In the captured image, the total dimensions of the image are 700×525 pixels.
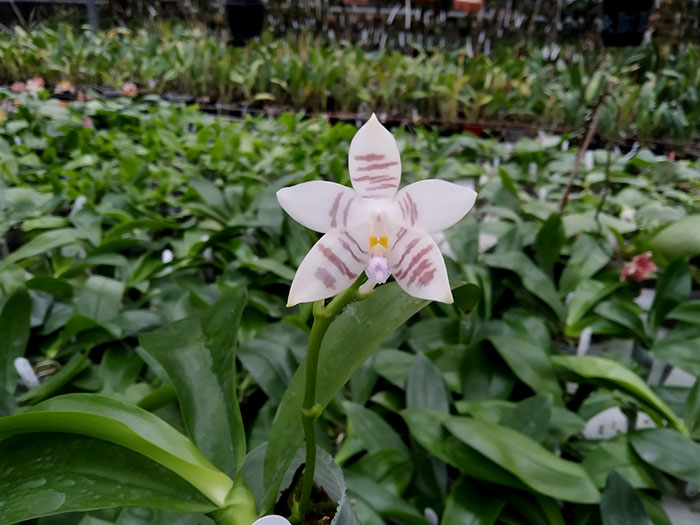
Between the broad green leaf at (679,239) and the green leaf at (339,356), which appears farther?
the broad green leaf at (679,239)

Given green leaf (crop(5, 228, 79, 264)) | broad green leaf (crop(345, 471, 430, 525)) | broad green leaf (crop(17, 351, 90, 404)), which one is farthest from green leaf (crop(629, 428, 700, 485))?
green leaf (crop(5, 228, 79, 264))

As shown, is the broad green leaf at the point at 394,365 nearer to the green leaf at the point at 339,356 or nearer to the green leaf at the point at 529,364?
the green leaf at the point at 529,364

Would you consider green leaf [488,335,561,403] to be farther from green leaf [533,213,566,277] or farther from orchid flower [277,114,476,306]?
orchid flower [277,114,476,306]

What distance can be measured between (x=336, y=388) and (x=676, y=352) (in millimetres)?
717

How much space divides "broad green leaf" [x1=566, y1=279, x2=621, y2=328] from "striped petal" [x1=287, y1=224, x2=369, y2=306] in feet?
2.81

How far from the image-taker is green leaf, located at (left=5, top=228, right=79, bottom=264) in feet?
3.61

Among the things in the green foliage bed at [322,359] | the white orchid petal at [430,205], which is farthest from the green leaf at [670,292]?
the white orchid petal at [430,205]

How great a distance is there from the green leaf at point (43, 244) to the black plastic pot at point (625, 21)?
149 centimetres

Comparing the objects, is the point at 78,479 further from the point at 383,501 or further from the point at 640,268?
the point at 640,268

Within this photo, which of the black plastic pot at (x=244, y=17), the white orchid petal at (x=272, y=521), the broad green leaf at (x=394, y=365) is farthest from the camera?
the black plastic pot at (x=244, y=17)

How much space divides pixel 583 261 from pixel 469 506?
2.40 feet

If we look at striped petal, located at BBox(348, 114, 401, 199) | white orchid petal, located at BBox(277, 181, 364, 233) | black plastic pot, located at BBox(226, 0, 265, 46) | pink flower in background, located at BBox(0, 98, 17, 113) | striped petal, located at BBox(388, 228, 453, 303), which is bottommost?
pink flower in background, located at BBox(0, 98, 17, 113)

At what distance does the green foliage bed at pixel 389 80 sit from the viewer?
9.13ft

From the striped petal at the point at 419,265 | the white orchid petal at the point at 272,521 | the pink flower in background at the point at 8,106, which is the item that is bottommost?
the pink flower in background at the point at 8,106
